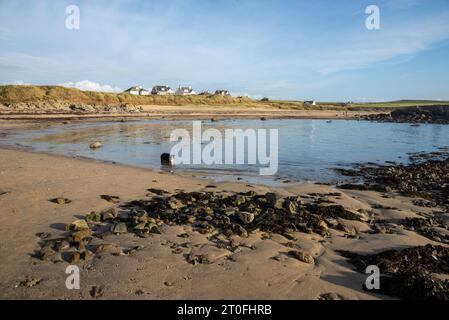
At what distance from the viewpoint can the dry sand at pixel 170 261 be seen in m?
5.59

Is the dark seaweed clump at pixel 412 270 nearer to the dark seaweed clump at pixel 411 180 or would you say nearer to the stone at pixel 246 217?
the stone at pixel 246 217

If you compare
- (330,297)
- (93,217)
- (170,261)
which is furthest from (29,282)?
(330,297)

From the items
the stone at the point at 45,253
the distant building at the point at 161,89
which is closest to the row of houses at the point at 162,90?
the distant building at the point at 161,89

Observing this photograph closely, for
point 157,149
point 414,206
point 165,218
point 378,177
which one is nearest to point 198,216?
point 165,218

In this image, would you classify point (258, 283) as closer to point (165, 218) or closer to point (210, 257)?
point (210, 257)

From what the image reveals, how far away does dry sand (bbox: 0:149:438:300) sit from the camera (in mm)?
5586


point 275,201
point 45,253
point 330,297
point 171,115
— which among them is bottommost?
point 330,297

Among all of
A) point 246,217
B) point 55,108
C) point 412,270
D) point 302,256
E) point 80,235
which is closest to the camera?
point 412,270

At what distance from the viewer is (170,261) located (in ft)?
21.5

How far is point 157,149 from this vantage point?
74.7 feet

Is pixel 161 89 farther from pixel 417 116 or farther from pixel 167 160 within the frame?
pixel 167 160

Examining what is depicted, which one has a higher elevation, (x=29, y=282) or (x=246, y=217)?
(x=246, y=217)
